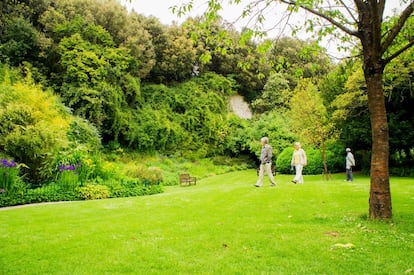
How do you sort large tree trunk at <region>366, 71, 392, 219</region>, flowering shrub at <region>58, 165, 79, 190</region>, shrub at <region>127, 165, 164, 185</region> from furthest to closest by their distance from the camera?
shrub at <region>127, 165, 164, 185</region>, flowering shrub at <region>58, 165, 79, 190</region>, large tree trunk at <region>366, 71, 392, 219</region>

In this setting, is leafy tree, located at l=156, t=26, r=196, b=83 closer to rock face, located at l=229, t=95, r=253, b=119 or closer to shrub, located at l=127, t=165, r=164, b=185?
rock face, located at l=229, t=95, r=253, b=119

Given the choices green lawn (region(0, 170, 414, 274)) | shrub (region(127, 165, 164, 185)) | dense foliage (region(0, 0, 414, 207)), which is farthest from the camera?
shrub (region(127, 165, 164, 185))

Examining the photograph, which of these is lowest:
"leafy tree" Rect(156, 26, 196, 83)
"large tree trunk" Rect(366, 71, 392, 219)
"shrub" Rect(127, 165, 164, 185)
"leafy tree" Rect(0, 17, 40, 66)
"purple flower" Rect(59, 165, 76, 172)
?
"shrub" Rect(127, 165, 164, 185)

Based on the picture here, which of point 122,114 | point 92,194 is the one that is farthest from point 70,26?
point 92,194

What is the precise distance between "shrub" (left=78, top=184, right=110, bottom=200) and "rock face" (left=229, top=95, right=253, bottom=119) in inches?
941

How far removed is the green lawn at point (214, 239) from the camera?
4.21 metres

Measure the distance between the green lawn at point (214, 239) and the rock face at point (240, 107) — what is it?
26.9m

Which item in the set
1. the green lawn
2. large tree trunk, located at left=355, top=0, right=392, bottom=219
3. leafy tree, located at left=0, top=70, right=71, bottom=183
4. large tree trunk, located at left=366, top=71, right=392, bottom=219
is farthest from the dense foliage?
large tree trunk, located at left=366, top=71, right=392, bottom=219

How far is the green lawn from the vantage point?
421 cm

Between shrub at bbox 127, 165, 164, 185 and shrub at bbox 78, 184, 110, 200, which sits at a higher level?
shrub at bbox 127, 165, 164, 185

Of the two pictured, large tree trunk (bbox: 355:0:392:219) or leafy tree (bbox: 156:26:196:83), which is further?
leafy tree (bbox: 156:26:196:83)

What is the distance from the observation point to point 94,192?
41.1ft

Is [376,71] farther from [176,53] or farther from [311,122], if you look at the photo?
[176,53]

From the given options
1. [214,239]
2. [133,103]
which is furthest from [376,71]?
[133,103]
